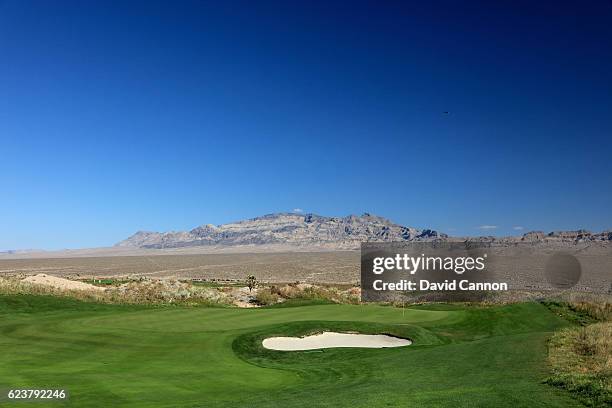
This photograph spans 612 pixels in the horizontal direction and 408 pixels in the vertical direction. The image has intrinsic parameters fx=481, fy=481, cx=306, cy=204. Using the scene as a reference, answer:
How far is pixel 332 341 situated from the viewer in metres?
24.0

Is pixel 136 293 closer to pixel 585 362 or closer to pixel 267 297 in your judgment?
pixel 267 297

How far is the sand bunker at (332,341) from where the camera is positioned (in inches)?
894

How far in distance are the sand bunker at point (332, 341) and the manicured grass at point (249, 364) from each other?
1.43 ft

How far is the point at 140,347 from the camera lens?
1934cm

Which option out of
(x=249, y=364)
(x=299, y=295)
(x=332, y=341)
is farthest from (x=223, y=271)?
(x=249, y=364)

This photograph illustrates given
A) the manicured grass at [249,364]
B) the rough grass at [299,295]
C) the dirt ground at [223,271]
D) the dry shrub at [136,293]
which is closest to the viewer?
the manicured grass at [249,364]

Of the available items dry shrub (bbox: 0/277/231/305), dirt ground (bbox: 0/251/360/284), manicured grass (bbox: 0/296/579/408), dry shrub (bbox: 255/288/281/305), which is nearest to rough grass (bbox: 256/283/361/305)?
dry shrub (bbox: 255/288/281/305)

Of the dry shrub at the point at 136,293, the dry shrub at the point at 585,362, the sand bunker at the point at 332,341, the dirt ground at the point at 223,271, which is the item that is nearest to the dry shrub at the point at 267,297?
the dry shrub at the point at 136,293

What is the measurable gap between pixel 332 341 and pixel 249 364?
7.16 m

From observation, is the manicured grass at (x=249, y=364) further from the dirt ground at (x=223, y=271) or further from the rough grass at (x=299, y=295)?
the dirt ground at (x=223, y=271)

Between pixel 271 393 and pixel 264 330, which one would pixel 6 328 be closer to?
pixel 264 330

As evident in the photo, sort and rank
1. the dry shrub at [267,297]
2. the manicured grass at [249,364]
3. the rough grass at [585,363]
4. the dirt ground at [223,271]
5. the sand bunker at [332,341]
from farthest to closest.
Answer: the dirt ground at [223,271]
the dry shrub at [267,297]
the sand bunker at [332,341]
the manicured grass at [249,364]
the rough grass at [585,363]

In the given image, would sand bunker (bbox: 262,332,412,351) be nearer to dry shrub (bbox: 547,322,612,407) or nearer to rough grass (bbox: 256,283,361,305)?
dry shrub (bbox: 547,322,612,407)

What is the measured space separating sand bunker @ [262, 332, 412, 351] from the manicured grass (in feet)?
1.43
